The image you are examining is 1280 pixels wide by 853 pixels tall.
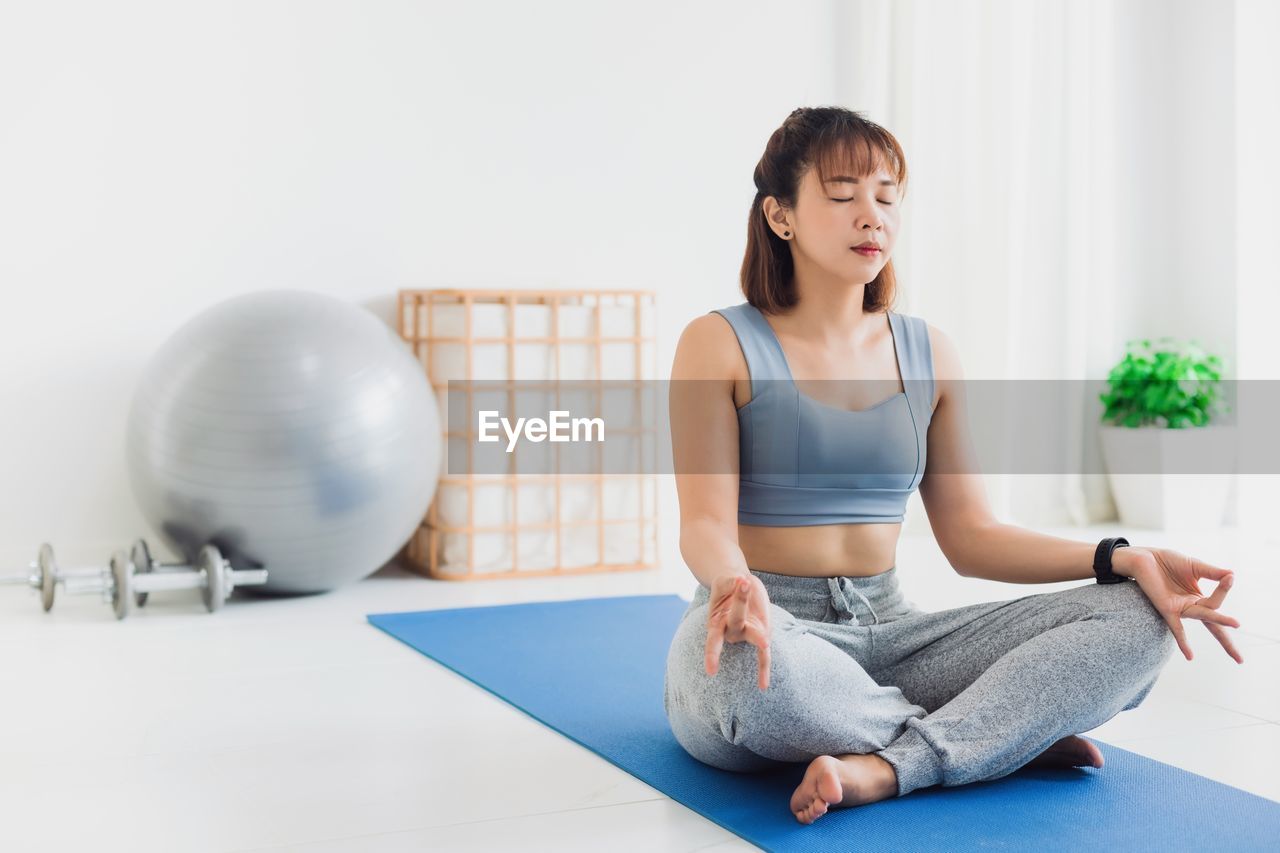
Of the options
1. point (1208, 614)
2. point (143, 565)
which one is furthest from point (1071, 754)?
point (143, 565)

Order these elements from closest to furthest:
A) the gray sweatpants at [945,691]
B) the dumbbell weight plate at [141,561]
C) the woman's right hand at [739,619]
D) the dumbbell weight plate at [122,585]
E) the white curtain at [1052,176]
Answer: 1. the woman's right hand at [739,619]
2. the gray sweatpants at [945,691]
3. the dumbbell weight plate at [122,585]
4. the dumbbell weight plate at [141,561]
5. the white curtain at [1052,176]

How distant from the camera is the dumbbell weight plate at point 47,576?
2874 millimetres

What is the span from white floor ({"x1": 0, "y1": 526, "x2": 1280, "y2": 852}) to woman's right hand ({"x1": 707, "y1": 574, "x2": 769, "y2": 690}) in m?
0.22

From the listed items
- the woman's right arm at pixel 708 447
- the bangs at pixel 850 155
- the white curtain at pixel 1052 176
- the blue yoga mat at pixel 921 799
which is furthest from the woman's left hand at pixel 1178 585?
the white curtain at pixel 1052 176

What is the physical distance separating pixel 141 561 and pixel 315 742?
4.07 ft

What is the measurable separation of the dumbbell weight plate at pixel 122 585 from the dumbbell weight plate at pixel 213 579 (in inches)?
5.9

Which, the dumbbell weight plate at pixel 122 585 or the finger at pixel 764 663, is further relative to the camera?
the dumbbell weight plate at pixel 122 585

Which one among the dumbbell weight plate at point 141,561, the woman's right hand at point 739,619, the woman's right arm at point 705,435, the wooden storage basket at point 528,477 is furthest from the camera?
the wooden storage basket at point 528,477

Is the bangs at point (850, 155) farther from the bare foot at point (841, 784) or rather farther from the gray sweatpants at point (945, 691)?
the bare foot at point (841, 784)

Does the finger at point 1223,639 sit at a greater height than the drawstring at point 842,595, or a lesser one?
lesser

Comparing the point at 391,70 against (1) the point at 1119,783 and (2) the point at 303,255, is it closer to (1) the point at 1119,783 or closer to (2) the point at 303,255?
(2) the point at 303,255

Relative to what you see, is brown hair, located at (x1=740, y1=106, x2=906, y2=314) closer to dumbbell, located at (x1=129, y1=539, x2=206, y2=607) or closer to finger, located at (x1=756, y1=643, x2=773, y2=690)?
finger, located at (x1=756, y1=643, x2=773, y2=690)

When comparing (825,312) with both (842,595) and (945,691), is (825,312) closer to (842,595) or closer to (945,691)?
(842,595)

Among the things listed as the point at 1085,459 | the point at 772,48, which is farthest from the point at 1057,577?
the point at 1085,459
